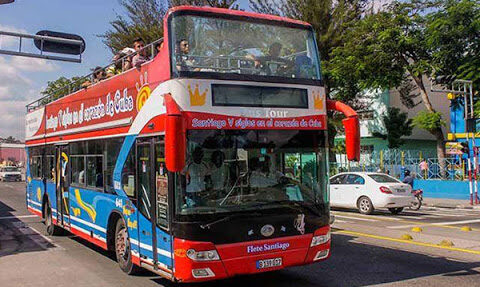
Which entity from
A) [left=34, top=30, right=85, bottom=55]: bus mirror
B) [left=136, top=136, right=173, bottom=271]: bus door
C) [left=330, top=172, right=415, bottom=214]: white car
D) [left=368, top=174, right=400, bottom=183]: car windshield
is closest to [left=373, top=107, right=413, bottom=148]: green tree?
[left=330, top=172, right=415, bottom=214]: white car

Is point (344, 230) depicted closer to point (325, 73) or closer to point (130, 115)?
point (130, 115)

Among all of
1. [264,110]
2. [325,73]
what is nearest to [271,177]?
[264,110]

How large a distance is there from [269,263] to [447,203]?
1891 centimetres

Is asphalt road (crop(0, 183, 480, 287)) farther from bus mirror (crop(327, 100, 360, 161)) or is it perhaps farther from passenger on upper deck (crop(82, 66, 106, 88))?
passenger on upper deck (crop(82, 66, 106, 88))

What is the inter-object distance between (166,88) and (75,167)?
4964 mm

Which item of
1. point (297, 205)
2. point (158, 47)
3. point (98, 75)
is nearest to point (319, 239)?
point (297, 205)

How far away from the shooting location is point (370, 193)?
16.8 meters

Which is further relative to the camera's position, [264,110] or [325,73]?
[325,73]

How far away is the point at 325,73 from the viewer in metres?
30.5

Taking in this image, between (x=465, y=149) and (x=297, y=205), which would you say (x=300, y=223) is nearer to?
(x=297, y=205)

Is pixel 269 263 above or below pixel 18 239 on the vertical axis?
above

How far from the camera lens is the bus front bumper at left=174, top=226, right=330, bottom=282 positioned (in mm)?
5957

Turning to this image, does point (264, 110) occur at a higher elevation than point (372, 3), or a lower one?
lower

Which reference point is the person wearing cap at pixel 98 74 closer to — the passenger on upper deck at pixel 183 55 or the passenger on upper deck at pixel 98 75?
the passenger on upper deck at pixel 98 75
